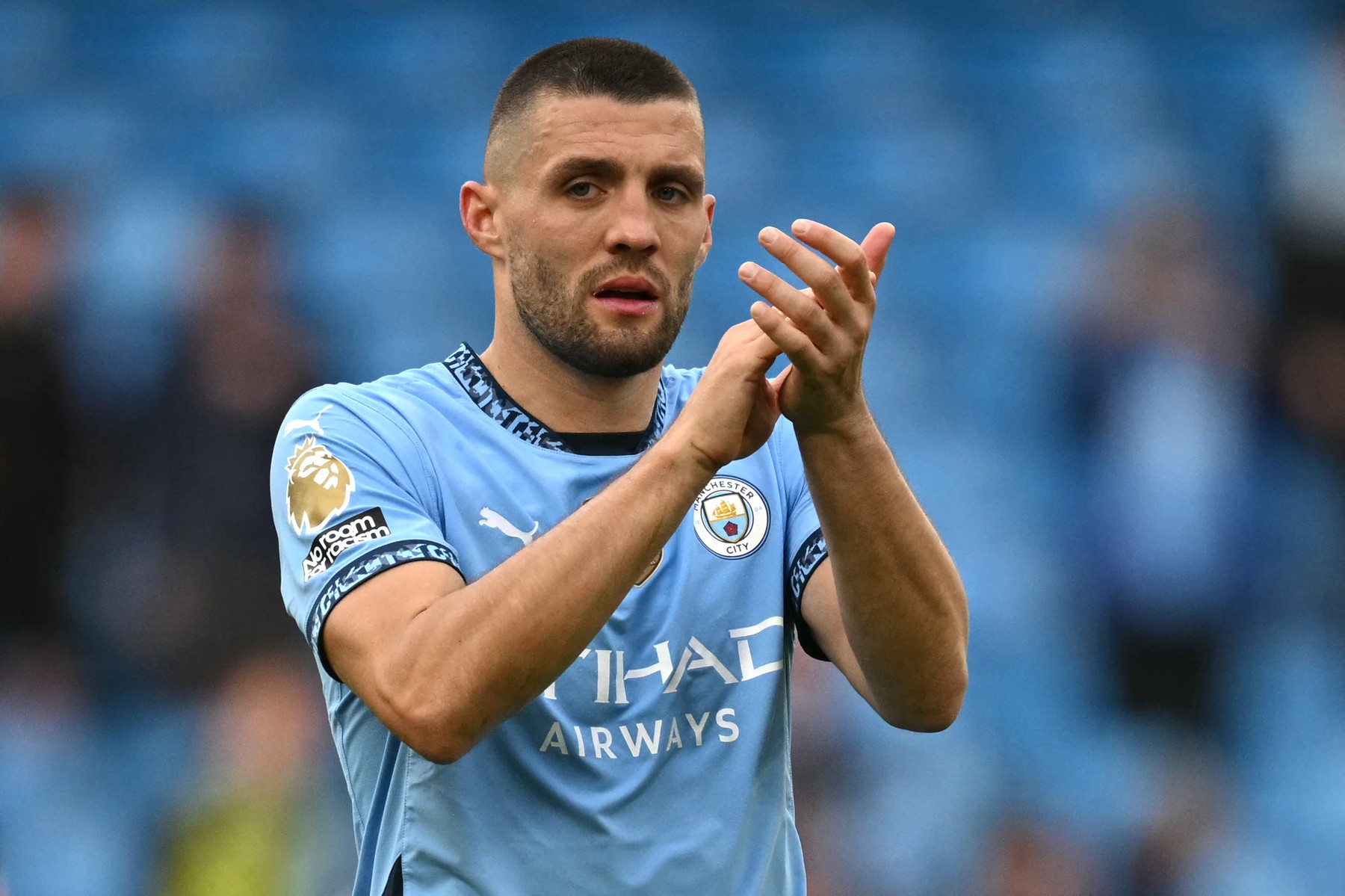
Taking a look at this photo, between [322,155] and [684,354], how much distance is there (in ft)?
7.58

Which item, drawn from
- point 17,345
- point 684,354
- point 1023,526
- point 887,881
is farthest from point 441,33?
point 887,881

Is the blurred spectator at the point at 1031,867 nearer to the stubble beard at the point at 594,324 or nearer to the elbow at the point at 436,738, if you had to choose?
the stubble beard at the point at 594,324

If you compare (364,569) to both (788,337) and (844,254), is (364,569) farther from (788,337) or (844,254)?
(844,254)

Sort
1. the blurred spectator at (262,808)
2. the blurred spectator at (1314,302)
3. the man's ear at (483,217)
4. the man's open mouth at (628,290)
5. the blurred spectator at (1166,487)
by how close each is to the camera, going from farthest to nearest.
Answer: the blurred spectator at (1314,302), the blurred spectator at (1166,487), the blurred spectator at (262,808), the man's ear at (483,217), the man's open mouth at (628,290)

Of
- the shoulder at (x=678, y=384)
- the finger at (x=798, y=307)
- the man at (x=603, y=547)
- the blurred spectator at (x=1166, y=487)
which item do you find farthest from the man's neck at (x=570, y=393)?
the blurred spectator at (x=1166, y=487)

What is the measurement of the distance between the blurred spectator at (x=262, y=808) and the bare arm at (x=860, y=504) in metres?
3.58

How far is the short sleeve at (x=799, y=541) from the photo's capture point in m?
2.88

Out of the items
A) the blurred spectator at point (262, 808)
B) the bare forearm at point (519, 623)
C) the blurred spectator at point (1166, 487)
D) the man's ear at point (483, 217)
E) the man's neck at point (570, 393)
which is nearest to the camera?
the bare forearm at point (519, 623)

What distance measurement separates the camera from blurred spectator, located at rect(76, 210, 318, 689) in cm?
604

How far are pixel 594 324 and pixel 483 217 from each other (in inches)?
17.4

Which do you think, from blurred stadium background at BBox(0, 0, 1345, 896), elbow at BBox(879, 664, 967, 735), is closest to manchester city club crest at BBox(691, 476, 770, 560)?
elbow at BBox(879, 664, 967, 735)

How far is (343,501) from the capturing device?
2641 millimetres

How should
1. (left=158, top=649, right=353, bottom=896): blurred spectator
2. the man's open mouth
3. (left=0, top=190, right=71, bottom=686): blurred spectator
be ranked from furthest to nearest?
(left=0, top=190, right=71, bottom=686): blurred spectator < (left=158, top=649, right=353, bottom=896): blurred spectator < the man's open mouth

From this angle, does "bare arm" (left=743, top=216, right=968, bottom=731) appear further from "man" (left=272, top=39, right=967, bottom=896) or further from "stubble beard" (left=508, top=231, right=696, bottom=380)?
"stubble beard" (left=508, top=231, right=696, bottom=380)
